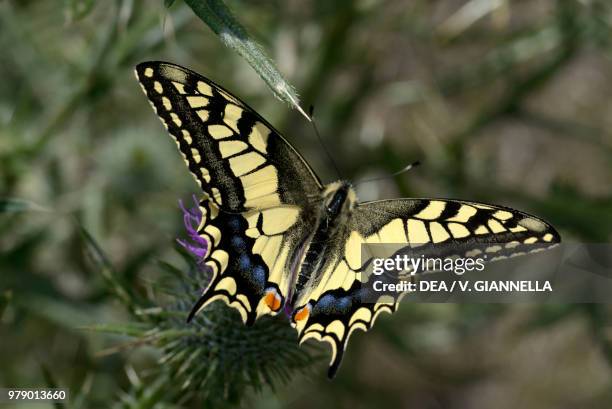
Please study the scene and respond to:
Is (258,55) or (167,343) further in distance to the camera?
(167,343)

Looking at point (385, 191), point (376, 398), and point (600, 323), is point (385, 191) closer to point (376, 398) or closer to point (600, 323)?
point (376, 398)

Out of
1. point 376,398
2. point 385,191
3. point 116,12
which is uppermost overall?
point 116,12

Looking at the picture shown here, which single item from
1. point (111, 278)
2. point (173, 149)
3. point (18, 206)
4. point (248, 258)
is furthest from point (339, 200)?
point (173, 149)

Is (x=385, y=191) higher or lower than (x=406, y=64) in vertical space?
lower

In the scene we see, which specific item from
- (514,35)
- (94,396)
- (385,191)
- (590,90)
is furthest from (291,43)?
(590,90)

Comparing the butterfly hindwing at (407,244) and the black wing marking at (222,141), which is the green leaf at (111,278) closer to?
the black wing marking at (222,141)

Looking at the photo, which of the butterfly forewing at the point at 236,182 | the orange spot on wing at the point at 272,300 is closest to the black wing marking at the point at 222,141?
the butterfly forewing at the point at 236,182

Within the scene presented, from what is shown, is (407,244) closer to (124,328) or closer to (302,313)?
(302,313)
